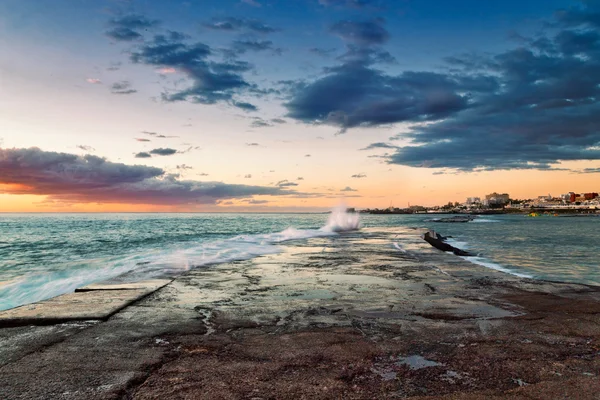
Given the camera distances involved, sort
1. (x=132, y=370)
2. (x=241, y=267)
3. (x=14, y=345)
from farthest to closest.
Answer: (x=241, y=267)
(x=14, y=345)
(x=132, y=370)

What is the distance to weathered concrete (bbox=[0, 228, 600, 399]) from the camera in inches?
140

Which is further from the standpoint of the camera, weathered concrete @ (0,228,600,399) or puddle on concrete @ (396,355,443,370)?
puddle on concrete @ (396,355,443,370)

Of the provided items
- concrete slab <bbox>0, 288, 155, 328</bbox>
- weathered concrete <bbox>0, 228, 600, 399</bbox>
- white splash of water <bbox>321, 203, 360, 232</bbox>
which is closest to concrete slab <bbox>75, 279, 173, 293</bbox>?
concrete slab <bbox>0, 288, 155, 328</bbox>

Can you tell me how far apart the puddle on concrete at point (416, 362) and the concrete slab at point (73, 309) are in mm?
Answer: 4521

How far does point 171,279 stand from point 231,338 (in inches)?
237

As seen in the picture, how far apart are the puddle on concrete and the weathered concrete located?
0.04 ft

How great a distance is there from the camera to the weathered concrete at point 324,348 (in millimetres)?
3564

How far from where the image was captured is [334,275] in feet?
37.1

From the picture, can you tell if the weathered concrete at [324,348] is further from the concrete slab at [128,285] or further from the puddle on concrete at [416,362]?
the concrete slab at [128,285]

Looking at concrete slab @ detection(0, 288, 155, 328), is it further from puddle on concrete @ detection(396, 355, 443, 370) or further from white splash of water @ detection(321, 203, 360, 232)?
white splash of water @ detection(321, 203, 360, 232)

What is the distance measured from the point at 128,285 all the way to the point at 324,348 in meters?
6.36

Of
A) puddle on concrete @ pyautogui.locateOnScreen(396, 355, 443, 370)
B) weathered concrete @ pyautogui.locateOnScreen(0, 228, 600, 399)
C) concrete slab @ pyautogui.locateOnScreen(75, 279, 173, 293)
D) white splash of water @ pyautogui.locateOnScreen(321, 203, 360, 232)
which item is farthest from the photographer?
white splash of water @ pyautogui.locateOnScreen(321, 203, 360, 232)

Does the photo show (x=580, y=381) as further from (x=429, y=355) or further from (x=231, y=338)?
(x=231, y=338)

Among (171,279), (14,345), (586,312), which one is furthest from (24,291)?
(586,312)
